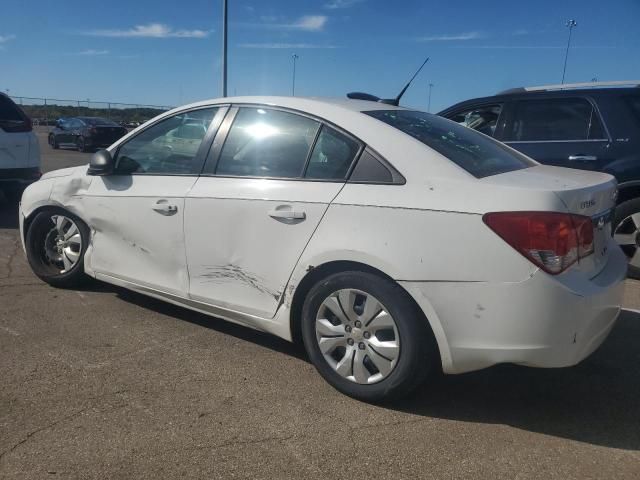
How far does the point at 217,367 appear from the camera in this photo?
138 inches

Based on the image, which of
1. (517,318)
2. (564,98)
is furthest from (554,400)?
(564,98)

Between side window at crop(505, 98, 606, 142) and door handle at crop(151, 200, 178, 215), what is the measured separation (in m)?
3.85

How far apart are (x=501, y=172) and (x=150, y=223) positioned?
7.43 ft

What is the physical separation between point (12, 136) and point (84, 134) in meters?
16.9

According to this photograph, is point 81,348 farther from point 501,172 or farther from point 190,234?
point 501,172

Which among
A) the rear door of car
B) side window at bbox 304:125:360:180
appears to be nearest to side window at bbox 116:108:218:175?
side window at bbox 304:125:360:180

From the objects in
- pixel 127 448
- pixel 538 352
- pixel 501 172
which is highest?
pixel 501 172

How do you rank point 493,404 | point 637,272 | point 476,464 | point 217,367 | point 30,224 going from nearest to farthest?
point 476,464
point 493,404
point 217,367
point 30,224
point 637,272

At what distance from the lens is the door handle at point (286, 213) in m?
3.22

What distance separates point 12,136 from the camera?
7914mm

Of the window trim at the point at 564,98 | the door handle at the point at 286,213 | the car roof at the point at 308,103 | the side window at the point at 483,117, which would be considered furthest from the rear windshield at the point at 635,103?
the door handle at the point at 286,213

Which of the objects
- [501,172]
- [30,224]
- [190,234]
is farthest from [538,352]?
[30,224]

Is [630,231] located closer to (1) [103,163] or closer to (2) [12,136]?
(1) [103,163]

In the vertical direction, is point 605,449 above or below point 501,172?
below
